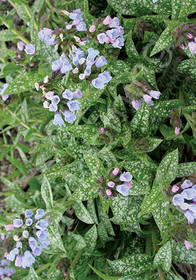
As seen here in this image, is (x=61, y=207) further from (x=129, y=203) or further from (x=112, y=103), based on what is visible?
(x=112, y=103)

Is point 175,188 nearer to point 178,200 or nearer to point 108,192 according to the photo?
point 178,200

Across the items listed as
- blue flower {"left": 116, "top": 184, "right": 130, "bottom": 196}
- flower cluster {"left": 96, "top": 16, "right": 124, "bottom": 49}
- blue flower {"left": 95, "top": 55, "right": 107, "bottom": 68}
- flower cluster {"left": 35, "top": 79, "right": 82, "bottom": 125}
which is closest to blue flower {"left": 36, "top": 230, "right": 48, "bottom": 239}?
blue flower {"left": 116, "top": 184, "right": 130, "bottom": 196}

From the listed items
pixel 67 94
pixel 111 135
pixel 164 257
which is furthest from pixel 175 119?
pixel 164 257

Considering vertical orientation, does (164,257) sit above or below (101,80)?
below

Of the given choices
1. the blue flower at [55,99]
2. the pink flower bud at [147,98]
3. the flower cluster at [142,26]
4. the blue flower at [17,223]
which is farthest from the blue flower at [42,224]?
the flower cluster at [142,26]

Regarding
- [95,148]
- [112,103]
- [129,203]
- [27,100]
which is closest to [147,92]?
[112,103]

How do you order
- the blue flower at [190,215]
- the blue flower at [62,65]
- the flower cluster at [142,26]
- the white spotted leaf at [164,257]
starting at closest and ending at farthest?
1. the blue flower at [190,215]
2. the blue flower at [62,65]
3. the white spotted leaf at [164,257]
4. the flower cluster at [142,26]

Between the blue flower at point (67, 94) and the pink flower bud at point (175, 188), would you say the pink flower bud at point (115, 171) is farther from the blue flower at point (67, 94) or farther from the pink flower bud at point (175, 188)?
the blue flower at point (67, 94)

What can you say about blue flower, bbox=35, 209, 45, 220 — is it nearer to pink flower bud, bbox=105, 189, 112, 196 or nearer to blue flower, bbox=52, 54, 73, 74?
pink flower bud, bbox=105, 189, 112, 196
